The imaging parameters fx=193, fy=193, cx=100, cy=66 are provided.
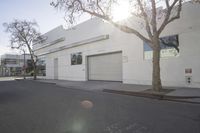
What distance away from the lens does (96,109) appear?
24.4ft

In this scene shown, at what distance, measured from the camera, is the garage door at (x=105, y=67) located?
1767cm

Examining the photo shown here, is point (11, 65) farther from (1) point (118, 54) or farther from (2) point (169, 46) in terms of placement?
(2) point (169, 46)

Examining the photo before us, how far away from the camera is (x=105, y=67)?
19.1 meters

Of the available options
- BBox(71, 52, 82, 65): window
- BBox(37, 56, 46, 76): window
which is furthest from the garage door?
BBox(37, 56, 46, 76): window

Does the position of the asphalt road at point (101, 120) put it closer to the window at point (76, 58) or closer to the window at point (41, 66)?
the window at point (76, 58)

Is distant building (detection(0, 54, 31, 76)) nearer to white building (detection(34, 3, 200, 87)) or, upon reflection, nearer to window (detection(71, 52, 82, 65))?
white building (detection(34, 3, 200, 87))

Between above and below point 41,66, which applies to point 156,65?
below

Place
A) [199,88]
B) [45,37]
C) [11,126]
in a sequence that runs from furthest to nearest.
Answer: [45,37] → [199,88] → [11,126]

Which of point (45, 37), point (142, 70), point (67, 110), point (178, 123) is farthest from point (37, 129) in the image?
point (45, 37)

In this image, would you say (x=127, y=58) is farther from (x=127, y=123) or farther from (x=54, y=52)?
(x=54, y=52)

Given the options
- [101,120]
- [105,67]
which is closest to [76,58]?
[105,67]

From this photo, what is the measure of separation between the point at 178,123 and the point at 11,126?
4763mm

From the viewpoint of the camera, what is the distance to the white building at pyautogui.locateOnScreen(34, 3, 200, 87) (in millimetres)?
12289

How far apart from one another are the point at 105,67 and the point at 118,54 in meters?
2.16
